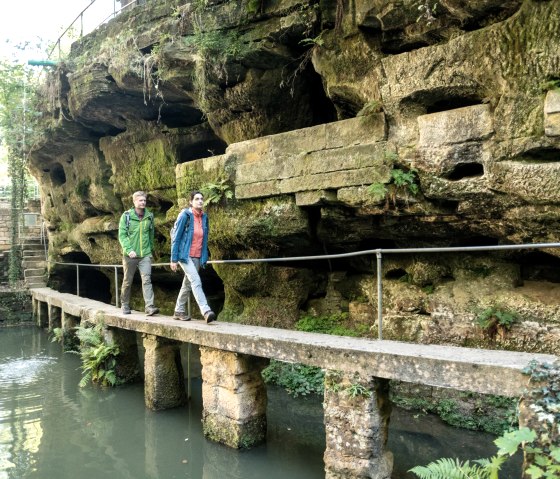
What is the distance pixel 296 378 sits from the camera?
8.26m

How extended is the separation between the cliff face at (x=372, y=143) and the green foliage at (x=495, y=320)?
0.23ft

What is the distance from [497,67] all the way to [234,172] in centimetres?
418

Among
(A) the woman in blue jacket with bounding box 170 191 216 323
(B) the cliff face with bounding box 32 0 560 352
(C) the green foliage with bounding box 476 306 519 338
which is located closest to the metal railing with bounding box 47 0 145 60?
(B) the cliff face with bounding box 32 0 560 352

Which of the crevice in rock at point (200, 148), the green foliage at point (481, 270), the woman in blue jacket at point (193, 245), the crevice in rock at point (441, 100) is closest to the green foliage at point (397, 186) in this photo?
the crevice in rock at point (441, 100)

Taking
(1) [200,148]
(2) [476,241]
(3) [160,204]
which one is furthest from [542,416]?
(3) [160,204]

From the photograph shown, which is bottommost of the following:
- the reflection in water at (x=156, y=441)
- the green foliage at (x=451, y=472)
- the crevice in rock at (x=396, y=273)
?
the reflection in water at (x=156, y=441)

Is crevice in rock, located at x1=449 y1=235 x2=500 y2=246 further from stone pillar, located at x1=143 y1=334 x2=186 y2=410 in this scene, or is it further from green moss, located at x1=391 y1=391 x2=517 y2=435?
stone pillar, located at x1=143 y1=334 x2=186 y2=410

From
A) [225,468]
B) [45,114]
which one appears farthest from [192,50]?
[45,114]

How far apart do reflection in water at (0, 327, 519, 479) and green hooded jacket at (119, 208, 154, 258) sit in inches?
101

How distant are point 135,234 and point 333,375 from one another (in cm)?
458

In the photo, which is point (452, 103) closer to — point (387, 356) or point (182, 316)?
point (387, 356)

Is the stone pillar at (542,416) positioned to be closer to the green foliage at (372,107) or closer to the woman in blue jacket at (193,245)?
the green foliage at (372,107)

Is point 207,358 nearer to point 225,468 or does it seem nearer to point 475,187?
point 225,468

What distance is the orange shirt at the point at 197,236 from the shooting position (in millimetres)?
6680
